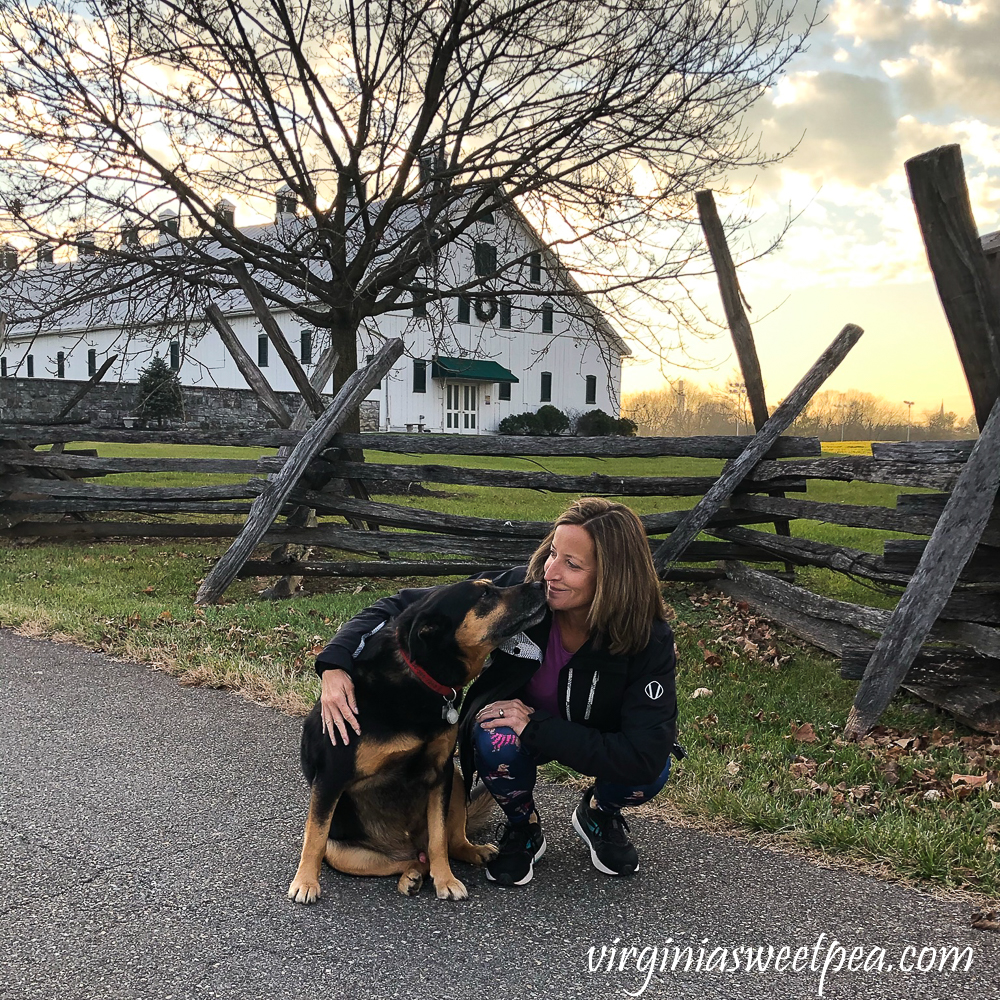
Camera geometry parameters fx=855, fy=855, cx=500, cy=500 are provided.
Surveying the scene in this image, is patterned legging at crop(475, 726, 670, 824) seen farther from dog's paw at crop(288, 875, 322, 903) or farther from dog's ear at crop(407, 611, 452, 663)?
dog's paw at crop(288, 875, 322, 903)

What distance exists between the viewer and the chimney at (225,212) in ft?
30.2

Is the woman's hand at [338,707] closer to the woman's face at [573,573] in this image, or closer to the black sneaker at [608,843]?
the woman's face at [573,573]

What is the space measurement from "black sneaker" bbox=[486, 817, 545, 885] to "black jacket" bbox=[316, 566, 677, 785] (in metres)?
0.27

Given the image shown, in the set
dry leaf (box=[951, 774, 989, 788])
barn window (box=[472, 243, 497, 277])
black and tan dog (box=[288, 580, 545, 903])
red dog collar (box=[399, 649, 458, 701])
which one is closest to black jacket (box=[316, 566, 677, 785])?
black and tan dog (box=[288, 580, 545, 903])

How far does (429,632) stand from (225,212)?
28.5ft

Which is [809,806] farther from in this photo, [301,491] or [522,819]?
[301,491]

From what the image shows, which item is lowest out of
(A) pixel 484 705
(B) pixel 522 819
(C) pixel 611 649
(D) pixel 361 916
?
(D) pixel 361 916

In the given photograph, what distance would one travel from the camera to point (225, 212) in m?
9.91

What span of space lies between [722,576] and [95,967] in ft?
21.1

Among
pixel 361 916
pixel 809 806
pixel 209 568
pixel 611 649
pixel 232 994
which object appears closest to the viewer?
pixel 232 994

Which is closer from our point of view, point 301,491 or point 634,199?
point 301,491

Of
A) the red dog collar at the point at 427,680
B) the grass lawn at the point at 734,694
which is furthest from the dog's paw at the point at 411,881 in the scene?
the grass lawn at the point at 734,694

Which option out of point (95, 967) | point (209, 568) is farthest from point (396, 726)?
point (209, 568)

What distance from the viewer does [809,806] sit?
11.1ft
